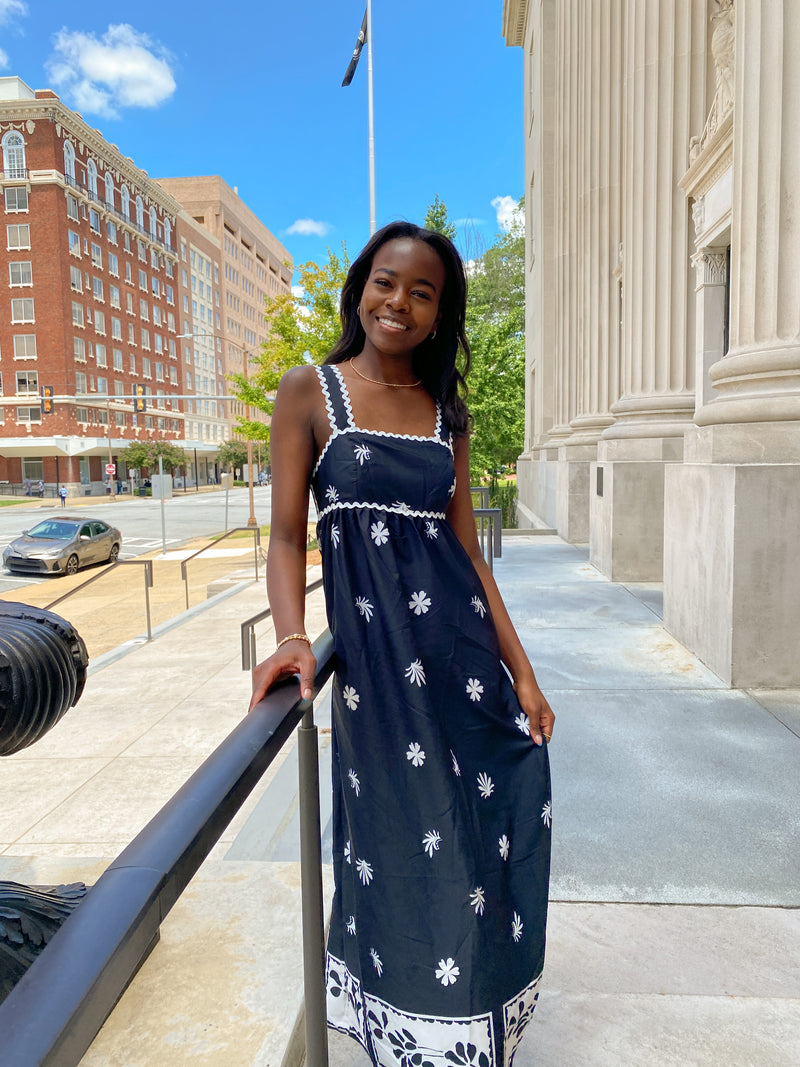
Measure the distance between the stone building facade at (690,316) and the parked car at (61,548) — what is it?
489 inches

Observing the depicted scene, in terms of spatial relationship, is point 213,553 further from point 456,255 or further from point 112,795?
point 456,255

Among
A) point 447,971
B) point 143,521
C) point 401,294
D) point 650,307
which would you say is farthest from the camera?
point 143,521

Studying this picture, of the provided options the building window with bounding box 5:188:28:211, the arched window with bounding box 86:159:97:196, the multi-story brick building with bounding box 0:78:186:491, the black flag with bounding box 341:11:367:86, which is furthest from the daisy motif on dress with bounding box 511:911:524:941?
the arched window with bounding box 86:159:97:196

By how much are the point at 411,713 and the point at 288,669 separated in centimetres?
30

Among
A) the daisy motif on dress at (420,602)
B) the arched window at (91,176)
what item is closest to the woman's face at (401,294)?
the daisy motif on dress at (420,602)

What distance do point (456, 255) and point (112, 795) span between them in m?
4.48

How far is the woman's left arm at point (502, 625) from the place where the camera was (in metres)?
1.80

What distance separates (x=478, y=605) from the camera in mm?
1742

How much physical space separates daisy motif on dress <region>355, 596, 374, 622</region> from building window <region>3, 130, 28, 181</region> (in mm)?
65423

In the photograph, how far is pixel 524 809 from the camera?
1729 millimetres

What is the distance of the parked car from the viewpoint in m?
20.6

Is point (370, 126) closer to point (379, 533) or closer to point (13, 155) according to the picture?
point (379, 533)

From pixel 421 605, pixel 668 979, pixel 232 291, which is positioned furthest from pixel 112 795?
pixel 232 291

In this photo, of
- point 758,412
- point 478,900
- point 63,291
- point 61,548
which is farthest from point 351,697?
point 63,291
